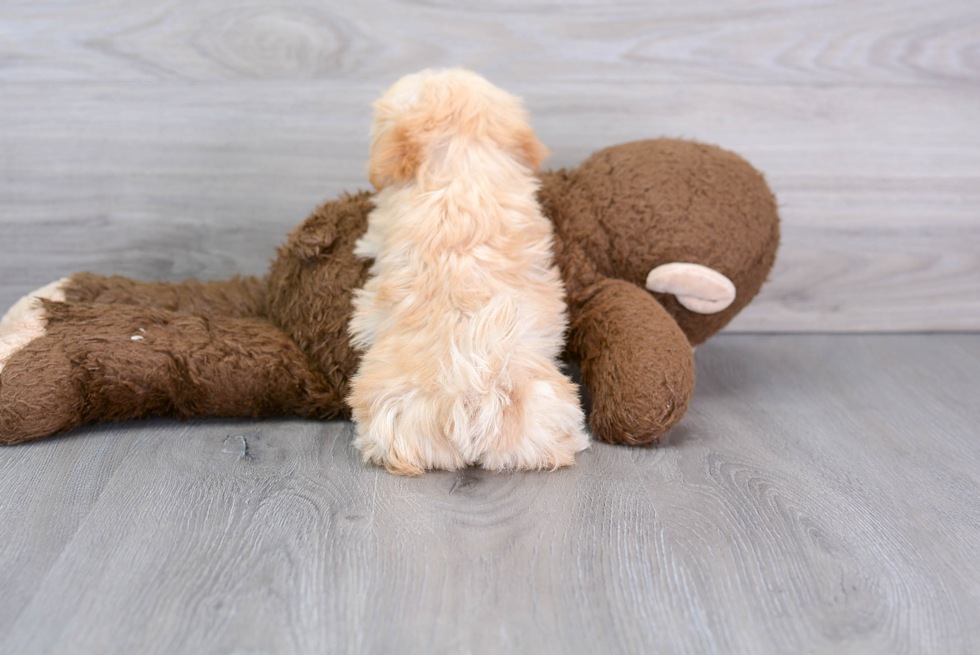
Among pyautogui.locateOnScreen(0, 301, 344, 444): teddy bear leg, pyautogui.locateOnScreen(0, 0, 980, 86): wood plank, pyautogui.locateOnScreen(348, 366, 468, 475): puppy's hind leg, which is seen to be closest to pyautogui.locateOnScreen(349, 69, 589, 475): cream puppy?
pyautogui.locateOnScreen(348, 366, 468, 475): puppy's hind leg

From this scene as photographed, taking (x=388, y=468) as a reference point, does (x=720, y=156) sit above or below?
above

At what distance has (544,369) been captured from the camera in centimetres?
75

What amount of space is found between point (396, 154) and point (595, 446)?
1.27ft

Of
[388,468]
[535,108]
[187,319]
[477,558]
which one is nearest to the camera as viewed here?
[477,558]

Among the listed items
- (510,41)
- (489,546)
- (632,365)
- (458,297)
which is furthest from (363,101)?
(489,546)

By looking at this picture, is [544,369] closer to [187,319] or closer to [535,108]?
[187,319]

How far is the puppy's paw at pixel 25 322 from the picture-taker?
821 millimetres

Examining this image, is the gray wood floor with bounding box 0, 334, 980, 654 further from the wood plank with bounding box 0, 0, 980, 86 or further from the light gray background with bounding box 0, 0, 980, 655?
the wood plank with bounding box 0, 0, 980, 86

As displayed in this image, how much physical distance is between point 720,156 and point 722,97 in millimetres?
319

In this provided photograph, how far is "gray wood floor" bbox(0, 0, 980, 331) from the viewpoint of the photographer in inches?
44.1

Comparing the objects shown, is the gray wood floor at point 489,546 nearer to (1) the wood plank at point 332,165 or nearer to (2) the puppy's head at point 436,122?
(2) the puppy's head at point 436,122

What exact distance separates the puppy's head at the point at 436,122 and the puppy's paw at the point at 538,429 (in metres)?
0.27

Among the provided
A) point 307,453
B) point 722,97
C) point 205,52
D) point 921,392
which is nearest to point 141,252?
point 205,52

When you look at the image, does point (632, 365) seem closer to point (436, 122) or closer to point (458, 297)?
point (458, 297)
